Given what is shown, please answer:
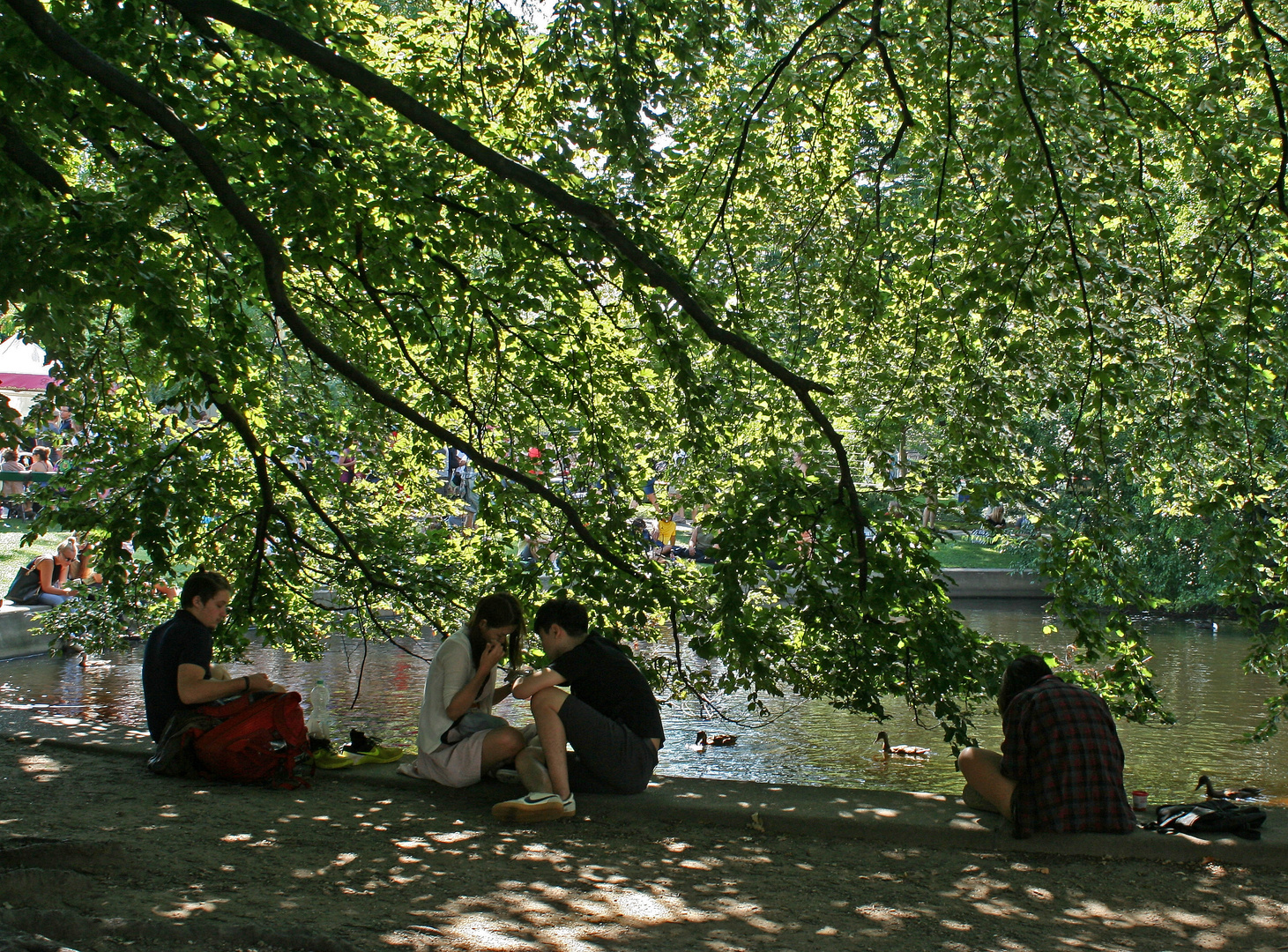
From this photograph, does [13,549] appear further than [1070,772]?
Yes

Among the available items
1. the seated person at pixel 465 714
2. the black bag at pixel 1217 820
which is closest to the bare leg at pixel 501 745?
the seated person at pixel 465 714

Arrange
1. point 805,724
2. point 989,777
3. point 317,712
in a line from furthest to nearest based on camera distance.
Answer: point 805,724
point 317,712
point 989,777

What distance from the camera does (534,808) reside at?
5.11 meters

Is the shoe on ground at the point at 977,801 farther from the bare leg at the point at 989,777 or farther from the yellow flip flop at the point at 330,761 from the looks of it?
the yellow flip flop at the point at 330,761

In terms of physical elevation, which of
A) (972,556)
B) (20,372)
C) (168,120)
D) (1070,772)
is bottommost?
(1070,772)

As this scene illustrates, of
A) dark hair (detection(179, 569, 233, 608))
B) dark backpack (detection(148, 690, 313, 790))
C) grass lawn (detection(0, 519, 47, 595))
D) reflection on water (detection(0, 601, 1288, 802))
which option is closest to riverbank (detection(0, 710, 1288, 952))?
dark backpack (detection(148, 690, 313, 790))

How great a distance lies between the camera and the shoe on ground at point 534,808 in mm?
5113

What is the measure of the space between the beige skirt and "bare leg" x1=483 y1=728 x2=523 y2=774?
1.0 inches

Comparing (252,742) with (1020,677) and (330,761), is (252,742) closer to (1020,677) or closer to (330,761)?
(330,761)

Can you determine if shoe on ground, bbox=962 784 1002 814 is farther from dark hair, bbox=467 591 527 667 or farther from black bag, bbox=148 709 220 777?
black bag, bbox=148 709 220 777

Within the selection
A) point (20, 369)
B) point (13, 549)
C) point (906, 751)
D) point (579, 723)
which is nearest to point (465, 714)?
point (579, 723)

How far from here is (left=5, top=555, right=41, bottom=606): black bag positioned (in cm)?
1488

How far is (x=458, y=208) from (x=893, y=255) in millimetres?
3473

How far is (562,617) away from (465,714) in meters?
0.76
